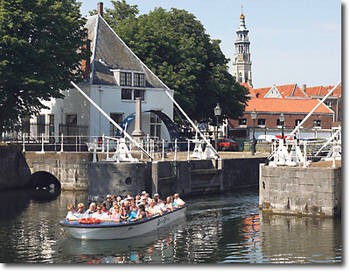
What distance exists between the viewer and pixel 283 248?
25031mm

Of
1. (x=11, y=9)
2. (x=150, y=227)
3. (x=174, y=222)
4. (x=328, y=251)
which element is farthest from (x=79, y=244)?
(x=11, y=9)

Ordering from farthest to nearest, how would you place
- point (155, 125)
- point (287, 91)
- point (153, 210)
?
point (287, 91) → point (155, 125) → point (153, 210)

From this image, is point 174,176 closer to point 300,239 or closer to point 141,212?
point 141,212

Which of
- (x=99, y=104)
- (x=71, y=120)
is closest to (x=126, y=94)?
(x=99, y=104)

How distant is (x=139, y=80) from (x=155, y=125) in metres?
4.27

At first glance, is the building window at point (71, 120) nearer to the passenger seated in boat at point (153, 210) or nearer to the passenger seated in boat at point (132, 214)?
the passenger seated in boat at point (153, 210)

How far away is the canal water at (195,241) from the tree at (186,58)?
1061 inches

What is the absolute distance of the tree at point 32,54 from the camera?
139 ft

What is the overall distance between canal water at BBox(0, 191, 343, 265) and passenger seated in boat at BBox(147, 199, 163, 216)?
34.7 inches

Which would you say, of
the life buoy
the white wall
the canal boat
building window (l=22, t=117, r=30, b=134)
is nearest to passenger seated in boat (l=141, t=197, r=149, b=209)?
the canal boat

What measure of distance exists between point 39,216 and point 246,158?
19235mm

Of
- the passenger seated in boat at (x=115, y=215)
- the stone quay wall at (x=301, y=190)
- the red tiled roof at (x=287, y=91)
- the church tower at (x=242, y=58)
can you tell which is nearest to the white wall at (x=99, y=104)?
the stone quay wall at (x=301, y=190)

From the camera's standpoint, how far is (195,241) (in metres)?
26.6

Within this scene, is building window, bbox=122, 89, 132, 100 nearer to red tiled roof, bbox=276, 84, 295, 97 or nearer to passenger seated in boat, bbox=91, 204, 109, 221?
passenger seated in boat, bbox=91, 204, 109, 221
